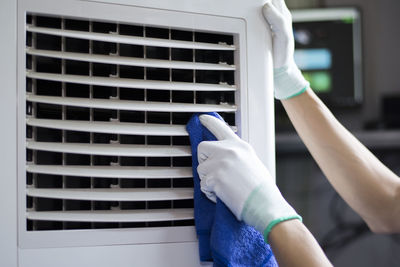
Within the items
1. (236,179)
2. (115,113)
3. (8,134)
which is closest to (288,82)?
(236,179)

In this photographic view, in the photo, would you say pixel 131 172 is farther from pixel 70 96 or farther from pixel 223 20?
pixel 223 20

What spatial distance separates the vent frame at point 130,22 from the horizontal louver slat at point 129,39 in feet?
0.08

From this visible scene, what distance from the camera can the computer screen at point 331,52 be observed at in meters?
2.80

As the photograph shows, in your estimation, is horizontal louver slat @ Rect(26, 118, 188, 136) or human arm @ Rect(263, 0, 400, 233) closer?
horizontal louver slat @ Rect(26, 118, 188, 136)

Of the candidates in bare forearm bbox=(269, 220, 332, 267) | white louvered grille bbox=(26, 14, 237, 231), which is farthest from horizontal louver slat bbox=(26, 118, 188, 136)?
bare forearm bbox=(269, 220, 332, 267)

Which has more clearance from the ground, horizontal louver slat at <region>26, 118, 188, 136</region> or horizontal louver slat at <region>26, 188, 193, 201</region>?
horizontal louver slat at <region>26, 118, 188, 136</region>

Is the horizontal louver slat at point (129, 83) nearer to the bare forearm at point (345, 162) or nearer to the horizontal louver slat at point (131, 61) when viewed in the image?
the horizontal louver slat at point (131, 61)

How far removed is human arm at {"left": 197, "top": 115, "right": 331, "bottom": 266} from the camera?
75 centimetres

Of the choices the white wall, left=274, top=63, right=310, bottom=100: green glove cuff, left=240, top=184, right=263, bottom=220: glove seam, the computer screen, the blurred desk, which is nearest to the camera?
the white wall

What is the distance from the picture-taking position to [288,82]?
1.00m

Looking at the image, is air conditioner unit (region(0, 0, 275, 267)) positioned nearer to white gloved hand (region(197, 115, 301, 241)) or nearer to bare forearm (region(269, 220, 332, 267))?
white gloved hand (region(197, 115, 301, 241))

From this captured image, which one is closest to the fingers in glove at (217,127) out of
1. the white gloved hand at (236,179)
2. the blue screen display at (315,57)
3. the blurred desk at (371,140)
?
the white gloved hand at (236,179)

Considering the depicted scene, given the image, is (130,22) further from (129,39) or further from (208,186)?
(208,186)

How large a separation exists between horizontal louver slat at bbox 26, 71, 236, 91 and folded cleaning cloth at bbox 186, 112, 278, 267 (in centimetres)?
5
